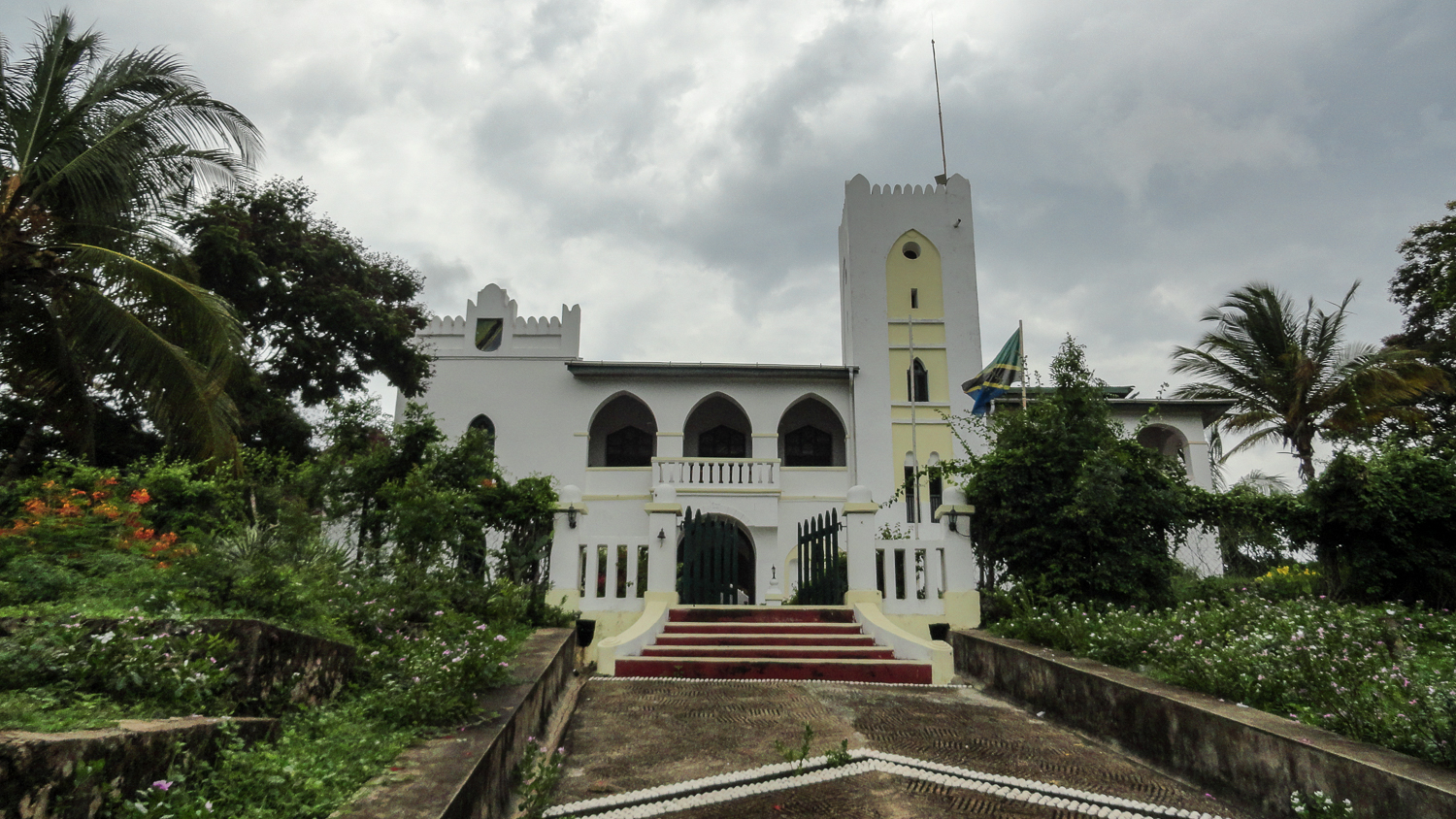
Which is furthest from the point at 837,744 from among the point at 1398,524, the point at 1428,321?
the point at 1428,321

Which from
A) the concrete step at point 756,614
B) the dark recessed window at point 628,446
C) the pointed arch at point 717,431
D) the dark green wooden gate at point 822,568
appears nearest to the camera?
the concrete step at point 756,614

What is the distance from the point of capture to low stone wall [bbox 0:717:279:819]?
5.79ft

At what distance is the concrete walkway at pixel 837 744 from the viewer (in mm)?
3461

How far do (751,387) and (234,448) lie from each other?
1304 cm

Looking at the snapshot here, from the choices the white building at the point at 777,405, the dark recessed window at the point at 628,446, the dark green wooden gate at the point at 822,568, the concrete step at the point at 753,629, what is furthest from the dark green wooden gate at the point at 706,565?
the dark recessed window at the point at 628,446

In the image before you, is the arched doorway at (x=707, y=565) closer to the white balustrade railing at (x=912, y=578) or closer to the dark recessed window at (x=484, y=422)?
the white balustrade railing at (x=912, y=578)

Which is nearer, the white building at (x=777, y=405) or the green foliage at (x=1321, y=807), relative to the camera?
the green foliage at (x=1321, y=807)

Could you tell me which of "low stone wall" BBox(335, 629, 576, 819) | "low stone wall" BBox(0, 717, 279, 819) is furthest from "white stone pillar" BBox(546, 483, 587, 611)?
"low stone wall" BBox(0, 717, 279, 819)

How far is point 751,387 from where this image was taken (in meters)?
19.9

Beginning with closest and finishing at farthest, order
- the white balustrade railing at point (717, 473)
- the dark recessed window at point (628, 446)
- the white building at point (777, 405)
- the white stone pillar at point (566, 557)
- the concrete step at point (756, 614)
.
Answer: the white stone pillar at point (566, 557), the concrete step at point (756, 614), the white balustrade railing at point (717, 473), the white building at point (777, 405), the dark recessed window at point (628, 446)

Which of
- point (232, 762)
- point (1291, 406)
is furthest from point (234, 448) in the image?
point (1291, 406)

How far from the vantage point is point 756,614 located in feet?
28.7

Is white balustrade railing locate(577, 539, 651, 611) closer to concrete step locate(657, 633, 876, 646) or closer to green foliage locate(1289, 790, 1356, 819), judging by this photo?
concrete step locate(657, 633, 876, 646)

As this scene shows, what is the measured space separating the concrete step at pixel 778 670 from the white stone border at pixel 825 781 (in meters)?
3.18
